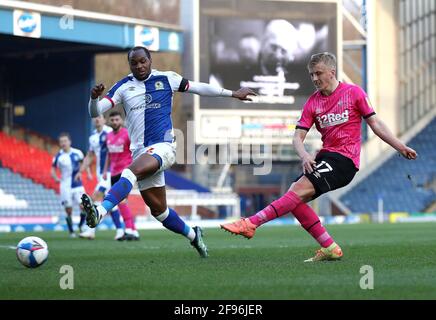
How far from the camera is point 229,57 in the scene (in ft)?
109

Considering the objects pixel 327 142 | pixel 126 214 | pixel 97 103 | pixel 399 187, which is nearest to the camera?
pixel 327 142

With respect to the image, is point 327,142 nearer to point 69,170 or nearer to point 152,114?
point 152,114

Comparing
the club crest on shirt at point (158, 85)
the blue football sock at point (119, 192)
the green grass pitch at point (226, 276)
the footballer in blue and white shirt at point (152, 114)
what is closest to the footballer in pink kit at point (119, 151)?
the green grass pitch at point (226, 276)

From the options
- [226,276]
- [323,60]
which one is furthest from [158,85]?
[226,276]

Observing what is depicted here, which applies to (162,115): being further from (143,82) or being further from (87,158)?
(87,158)

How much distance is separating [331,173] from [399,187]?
105 ft

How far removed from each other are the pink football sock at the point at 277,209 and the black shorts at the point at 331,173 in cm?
23

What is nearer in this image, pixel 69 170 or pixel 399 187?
pixel 69 170

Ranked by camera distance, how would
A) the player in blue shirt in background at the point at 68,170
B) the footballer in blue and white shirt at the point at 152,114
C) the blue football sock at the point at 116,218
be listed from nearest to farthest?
the footballer in blue and white shirt at the point at 152,114 < the blue football sock at the point at 116,218 < the player in blue shirt in background at the point at 68,170

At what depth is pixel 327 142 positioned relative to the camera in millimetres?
9664

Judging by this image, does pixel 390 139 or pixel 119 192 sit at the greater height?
pixel 390 139

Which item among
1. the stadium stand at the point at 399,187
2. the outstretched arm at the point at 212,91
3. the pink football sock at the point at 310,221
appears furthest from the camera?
the stadium stand at the point at 399,187

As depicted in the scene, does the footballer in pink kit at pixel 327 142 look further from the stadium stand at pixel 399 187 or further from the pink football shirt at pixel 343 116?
the stadium stand at pixel 399 187

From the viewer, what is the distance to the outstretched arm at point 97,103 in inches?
387
